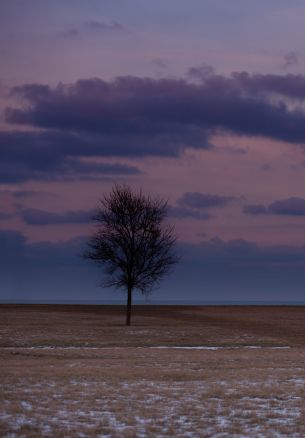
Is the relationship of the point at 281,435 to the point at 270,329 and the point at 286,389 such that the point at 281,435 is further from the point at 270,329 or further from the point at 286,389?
the point at 270,329

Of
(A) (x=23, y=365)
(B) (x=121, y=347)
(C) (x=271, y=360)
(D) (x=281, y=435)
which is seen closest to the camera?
(D) (x=281, y=435)

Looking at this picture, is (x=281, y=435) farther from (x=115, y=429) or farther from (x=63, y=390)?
(x=63, y=390)

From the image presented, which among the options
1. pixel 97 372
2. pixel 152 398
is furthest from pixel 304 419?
pixel 97 372

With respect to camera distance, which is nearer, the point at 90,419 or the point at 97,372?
the point at 90,419

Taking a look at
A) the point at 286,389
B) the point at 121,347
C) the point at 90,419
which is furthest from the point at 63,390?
the point at 121,347

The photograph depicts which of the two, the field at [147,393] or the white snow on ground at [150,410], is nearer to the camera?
the white snow on ground at [150,410]

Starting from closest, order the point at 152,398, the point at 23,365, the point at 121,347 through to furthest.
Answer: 1. the point at 152,398
2. the point at 23,365
3. the point at 121,347

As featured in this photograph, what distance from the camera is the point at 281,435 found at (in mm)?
11945

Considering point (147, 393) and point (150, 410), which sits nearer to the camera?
point (150, 410)

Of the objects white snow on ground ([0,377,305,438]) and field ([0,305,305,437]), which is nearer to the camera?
white snow on ground ([0,377,305,438])

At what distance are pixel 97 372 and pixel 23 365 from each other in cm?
380

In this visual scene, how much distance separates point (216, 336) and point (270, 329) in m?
9.71

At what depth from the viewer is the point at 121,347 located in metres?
34.2

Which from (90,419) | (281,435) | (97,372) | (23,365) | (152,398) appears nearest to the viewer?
(281,435)
